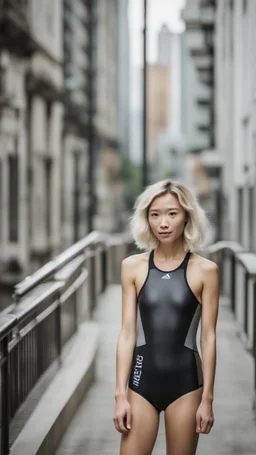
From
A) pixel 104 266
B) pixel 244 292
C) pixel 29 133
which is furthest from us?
pixel 29 133

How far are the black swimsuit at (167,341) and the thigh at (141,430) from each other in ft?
0.11

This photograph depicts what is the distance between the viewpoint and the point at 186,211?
2848mm

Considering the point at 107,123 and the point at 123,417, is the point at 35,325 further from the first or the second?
the point at 107,123

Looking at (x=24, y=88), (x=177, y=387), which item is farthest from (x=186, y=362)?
(x=24, y=88)

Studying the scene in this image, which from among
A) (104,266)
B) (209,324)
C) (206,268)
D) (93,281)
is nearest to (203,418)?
(209,324)

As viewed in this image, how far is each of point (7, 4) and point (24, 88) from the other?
131 inches

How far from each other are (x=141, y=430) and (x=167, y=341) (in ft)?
1.10

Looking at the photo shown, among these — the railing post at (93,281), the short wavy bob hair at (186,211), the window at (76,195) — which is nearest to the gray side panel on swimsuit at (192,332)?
the short wavy bob hair at (186,211)

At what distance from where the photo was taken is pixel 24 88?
23.3 m

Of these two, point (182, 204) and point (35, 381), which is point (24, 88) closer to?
point (35, 381)

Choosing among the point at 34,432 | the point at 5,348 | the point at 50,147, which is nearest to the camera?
the point at 5,348

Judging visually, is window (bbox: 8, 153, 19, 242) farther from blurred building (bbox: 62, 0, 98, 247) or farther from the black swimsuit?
the black swimsuit

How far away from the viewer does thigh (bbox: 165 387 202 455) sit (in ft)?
8.97

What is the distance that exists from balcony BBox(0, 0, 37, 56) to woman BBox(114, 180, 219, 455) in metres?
→ 18.4
